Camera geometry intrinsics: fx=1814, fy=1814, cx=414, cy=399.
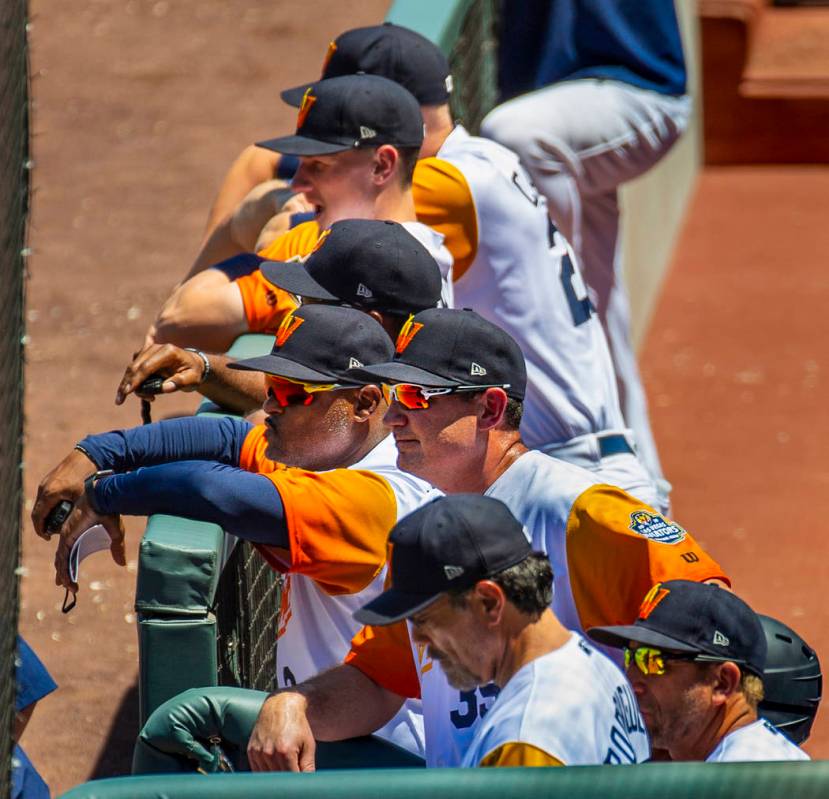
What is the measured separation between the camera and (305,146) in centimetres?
477

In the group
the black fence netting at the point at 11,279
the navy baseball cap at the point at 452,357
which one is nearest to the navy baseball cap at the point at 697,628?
the navy baseball cap at the point at 452,357

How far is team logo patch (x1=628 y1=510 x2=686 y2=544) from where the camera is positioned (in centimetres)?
374

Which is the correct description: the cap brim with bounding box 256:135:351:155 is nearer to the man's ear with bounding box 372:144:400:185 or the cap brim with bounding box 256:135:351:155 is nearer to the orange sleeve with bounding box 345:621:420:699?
the man's ear with bounding box 372:144:400:185

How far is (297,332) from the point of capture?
3.96 metres

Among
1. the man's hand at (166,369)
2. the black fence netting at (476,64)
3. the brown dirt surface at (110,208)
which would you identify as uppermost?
the man's hand at (166,369)

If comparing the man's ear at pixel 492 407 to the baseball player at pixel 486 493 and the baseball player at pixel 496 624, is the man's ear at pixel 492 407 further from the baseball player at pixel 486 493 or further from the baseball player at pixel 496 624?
the baseball player at pixel 496 624

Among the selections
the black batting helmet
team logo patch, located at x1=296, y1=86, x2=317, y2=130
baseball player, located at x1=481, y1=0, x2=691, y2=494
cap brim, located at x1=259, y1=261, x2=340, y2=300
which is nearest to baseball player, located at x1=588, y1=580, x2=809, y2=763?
the black batting helmet

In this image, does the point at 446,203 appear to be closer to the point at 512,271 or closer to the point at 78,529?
the point at 512,271

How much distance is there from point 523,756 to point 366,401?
→ 46.7 inches

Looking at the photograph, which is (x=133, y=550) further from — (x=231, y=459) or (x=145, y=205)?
(x=145, y=205)

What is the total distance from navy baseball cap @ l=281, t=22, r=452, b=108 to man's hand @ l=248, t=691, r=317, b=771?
7.47 ft

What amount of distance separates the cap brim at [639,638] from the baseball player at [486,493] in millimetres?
271

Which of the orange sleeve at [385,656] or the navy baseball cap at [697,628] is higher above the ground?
the navy baseball cap at [697,628]

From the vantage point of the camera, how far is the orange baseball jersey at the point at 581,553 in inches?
145
